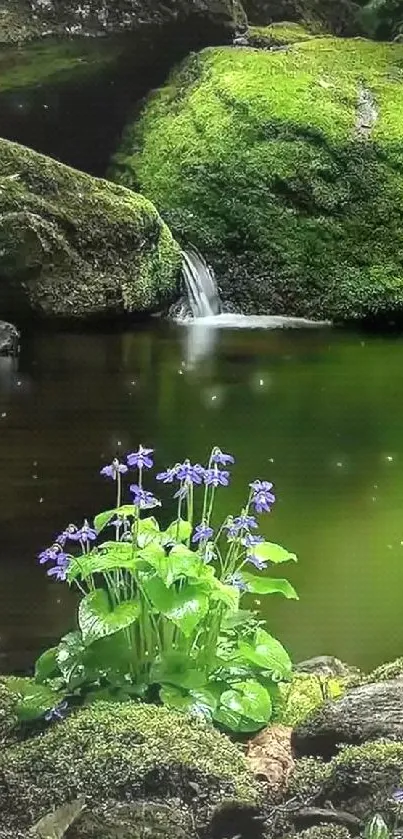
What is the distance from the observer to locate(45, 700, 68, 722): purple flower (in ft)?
3.30

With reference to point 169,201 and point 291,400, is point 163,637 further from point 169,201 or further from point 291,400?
point 169,201

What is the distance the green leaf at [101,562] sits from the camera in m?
1.08

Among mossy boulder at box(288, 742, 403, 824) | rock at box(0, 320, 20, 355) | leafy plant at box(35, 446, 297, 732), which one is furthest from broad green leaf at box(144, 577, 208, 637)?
rock at box(0, 320, 20, 355)

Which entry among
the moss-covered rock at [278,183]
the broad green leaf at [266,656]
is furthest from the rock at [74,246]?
the broad green leaf at [266,656]

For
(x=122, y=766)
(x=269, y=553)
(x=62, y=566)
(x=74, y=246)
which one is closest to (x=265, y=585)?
(x=269, y=553)

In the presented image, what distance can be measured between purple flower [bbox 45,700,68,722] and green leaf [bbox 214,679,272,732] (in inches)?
6.2

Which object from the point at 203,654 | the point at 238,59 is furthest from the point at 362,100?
the point at 203,654

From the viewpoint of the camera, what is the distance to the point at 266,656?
3.78 feet

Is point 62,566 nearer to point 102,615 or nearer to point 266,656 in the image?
point 102,615

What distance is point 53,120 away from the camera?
4215mm

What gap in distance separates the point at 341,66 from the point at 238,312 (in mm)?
1555

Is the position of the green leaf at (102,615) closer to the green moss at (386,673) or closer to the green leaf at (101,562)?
the green leaf at (101,562)

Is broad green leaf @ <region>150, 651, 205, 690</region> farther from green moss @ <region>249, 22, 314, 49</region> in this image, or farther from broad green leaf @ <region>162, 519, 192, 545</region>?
green moss @ <region>249, 22, 314, 49</region>

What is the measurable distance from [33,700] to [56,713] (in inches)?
A: 1.5
